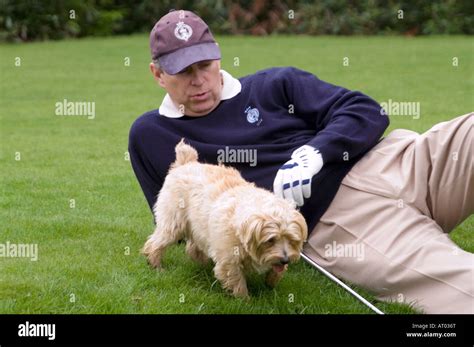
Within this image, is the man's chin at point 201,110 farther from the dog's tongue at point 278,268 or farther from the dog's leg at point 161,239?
the dog's tongue at point 278,268

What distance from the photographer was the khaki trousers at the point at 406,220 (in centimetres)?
375

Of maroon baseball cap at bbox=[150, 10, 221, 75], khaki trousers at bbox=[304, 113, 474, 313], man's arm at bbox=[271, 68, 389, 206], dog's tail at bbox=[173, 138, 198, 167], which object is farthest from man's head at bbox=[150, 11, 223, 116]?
khaki trousers at bbox=[304, 113, 474, 313]

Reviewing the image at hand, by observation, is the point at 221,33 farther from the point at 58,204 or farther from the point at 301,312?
the point at 301,312

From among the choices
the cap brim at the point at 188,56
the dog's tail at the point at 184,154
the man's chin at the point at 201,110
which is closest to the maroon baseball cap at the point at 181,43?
the cap brim at the point at 188,56

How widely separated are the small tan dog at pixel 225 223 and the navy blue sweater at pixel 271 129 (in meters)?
0.22

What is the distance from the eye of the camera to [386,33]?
891 inches

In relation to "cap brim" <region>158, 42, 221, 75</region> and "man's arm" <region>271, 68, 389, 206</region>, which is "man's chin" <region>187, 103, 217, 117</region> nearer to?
"cap brim" <region>158, 42, 221, 75</region>

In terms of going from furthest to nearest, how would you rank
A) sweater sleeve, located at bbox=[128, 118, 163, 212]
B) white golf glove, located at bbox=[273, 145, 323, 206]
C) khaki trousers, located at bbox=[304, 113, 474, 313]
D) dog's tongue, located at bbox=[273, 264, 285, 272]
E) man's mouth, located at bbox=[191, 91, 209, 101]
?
1. sweater sleeve, located at bbox=[128, 118, 163, 212]
2. man's mouth, located at bbox=[191, 91, 209, 101]
3. white golf glove, located at bbox=[273, 145, 323, 206]
4. dog's tongue, located at bbox=[273, 264, 285, 272]
5. khaki trousers, located at bbox=[304, 113, 474, 313]

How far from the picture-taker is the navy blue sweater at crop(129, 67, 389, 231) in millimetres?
4332

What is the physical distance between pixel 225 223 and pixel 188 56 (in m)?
0.98

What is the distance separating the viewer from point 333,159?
167 inches
